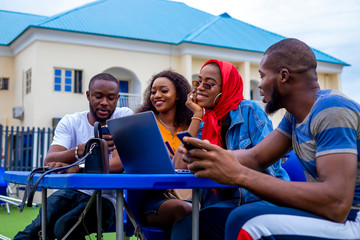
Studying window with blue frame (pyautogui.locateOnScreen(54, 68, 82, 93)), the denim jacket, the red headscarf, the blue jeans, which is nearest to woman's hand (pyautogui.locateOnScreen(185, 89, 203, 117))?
the red headscarf

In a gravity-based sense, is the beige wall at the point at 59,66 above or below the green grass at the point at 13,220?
above

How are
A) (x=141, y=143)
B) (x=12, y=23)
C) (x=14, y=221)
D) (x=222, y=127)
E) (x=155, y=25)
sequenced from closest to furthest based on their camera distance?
(x=141, y=143) → (x=222, y=127) → (x=14, y=221) → (x=155, y=25) → (x=12, y=23)

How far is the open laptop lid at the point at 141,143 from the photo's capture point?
1.87 m

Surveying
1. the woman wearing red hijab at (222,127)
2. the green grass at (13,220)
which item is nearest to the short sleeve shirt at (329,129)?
the woman wearing red hijab at (222,127)

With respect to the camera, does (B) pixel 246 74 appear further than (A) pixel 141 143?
Yes

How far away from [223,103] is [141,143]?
847 millimetres

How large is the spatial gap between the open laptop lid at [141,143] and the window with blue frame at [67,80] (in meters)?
16.5

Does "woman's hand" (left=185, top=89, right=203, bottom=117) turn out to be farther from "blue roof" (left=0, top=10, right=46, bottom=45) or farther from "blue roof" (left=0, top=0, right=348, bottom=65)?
"blue roof" (left=0, top=10, right=46, bottom=45)

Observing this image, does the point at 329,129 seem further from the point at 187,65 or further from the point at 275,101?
the point at 187,65

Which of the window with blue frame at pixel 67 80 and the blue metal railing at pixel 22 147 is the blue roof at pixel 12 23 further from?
the blue metal railing at pixel 22 147

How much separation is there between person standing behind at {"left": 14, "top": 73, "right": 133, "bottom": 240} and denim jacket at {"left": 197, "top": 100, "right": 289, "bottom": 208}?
0.69m

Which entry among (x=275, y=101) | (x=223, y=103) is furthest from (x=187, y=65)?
(x=275, y=101)

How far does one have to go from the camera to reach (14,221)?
7.47 meters

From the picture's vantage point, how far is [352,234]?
1.33 m
